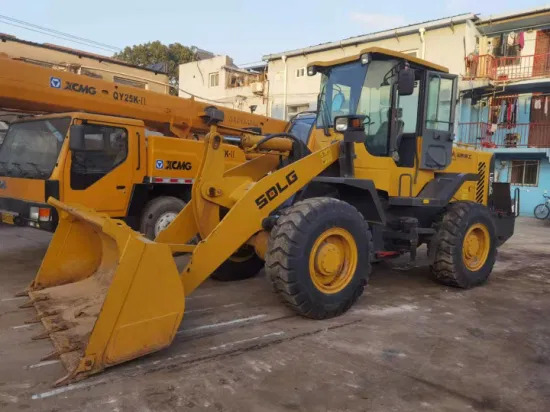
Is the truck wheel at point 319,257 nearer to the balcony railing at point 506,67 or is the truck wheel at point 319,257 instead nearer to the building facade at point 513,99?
the building facade at point 513,99

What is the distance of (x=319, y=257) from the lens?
4578mm

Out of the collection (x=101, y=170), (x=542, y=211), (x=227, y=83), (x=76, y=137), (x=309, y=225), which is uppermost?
(x=227, y=83)

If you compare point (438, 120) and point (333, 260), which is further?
point (438, 120)

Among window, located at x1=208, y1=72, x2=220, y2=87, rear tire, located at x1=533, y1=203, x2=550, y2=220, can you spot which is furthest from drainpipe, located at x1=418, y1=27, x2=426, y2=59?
window, located at x1=208, y1=72, x2=220, y2=87

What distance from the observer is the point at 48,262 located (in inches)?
190

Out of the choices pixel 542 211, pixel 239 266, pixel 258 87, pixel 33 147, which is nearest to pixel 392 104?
pixel 239 266

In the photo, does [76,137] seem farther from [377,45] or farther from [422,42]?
[377,45]

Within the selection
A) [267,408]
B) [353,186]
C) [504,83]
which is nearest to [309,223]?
[353,186]

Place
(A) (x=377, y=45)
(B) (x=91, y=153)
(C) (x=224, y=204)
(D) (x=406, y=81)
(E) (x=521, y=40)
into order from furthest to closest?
1. (A) (x=377, y=45)
2. (E) (x=521, y=40)
3. (B) (x=91, y=153)
4. (D) (x=406, y=81)
5. (C) (x=224, y=204)

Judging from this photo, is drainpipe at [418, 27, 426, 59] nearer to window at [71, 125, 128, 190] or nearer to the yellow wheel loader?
the yellow wheel loader

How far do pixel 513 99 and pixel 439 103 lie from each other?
14450 mm

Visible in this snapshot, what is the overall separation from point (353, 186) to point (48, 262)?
10.8 feet

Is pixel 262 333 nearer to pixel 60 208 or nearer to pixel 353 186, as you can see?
pixel 353 186

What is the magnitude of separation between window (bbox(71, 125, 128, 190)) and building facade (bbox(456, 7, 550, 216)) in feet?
47.6
